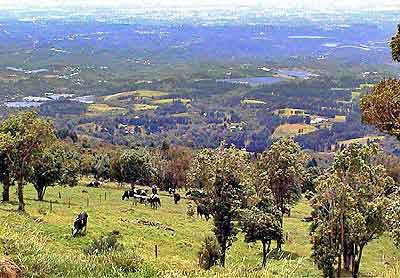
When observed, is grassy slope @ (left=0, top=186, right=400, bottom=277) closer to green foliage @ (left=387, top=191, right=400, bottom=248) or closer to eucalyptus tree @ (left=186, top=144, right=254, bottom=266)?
green foliage @ (left=387, top=191, right=400, bottom=248)

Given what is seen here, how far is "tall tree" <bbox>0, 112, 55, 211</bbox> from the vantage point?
33000 mm

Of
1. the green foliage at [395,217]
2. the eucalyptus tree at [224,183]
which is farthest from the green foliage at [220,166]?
the green foliage at [395,217]

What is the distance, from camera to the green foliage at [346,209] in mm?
30422

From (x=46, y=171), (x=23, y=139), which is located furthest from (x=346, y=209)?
(x=46, y=171)

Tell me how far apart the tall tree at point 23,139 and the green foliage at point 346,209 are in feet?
54.0

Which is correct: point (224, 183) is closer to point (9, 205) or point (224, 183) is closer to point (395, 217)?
point (395, 217)

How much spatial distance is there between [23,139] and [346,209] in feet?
61.7

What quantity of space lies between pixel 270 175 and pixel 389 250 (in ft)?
37.0

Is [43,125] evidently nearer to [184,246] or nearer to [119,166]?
[184,246]

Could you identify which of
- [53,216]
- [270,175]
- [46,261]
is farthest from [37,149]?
[46,261]

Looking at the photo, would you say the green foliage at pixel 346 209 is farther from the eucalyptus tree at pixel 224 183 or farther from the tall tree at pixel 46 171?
the tall tree at pixel 46 171

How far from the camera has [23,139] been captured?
33.0 m

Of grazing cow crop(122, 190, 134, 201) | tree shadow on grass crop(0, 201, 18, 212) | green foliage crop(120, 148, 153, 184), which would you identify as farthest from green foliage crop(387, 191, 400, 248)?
green foliage crop(120, 148, 153, 184)

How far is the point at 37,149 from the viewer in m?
34.2
